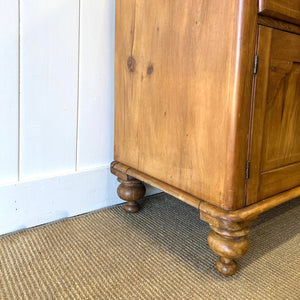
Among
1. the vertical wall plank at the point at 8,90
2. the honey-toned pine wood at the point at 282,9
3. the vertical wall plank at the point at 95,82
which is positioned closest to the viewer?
the honey-toned pine wood at the point at 282,9

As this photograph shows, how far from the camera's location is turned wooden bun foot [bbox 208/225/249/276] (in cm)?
60

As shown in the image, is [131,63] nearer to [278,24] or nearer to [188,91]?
[188,91]

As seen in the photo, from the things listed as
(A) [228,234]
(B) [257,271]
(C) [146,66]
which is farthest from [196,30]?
(B) [257,271]

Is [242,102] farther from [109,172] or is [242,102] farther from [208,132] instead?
[109,172]

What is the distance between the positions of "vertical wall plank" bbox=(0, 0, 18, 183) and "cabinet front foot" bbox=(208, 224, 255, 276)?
501 millimetres

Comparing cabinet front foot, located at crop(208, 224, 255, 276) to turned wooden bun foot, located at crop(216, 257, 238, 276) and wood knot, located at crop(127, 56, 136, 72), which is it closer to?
turned wooden bun foot, located at crop(216, 257, 238, 276)

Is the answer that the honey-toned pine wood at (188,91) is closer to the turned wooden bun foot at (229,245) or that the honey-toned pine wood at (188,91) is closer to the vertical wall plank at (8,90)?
the turned wooden bun foot at (229,245)

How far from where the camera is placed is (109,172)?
0.94 metres

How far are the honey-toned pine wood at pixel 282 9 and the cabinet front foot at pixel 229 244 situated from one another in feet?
1.32

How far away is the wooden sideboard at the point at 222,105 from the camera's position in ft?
1.83

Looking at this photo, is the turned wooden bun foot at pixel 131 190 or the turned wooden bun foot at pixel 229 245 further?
the turned wooden bun foot at pixel 131 190

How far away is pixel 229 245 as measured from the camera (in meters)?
0.60

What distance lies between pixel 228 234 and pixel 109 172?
45 centimetres

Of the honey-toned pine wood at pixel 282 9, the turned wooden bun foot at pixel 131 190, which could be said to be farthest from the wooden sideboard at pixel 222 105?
the turned wooden bun foot at pixel 131 190
